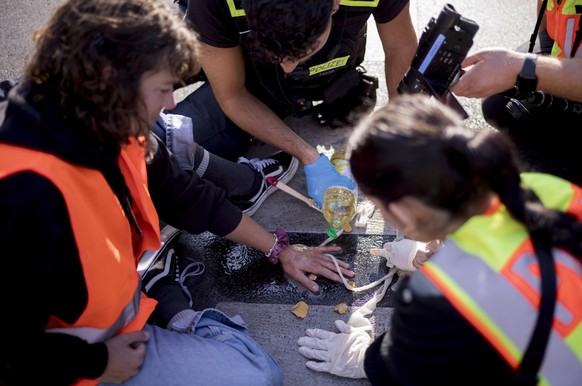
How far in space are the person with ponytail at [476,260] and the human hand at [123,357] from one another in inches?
32.1

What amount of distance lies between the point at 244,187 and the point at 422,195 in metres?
1.36

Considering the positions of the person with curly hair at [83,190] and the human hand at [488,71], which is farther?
the human hand at [488,71]

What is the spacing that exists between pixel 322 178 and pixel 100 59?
1243 mm

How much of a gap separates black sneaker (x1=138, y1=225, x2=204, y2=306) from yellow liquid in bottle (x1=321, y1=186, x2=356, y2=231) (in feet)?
1.87

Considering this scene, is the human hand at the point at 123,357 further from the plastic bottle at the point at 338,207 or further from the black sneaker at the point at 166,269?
the plastic bottle at the point at 338,207

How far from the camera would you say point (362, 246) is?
2279 mm

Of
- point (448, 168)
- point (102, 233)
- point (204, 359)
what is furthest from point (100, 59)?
point (204, 359)

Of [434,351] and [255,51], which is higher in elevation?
[255,51]

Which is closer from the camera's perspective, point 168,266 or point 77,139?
point 77,139

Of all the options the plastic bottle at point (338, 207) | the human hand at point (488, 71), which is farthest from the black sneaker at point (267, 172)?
the human hand at point (488, 71)

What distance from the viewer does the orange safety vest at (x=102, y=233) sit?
1.29m

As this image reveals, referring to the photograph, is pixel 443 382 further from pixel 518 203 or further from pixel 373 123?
pixel 373 123

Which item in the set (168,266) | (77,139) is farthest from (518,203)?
(168,266)

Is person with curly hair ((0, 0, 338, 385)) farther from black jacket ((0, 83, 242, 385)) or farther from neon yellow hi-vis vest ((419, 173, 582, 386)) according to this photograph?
neon yellow hi-vis vest ((419, 173, 582, 386))
